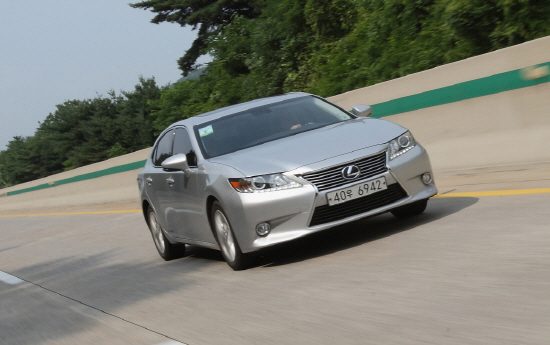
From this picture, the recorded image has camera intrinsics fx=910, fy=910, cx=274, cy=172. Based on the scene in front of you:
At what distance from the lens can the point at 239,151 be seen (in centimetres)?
834

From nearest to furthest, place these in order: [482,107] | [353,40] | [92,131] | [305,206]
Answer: [305,206]
[482,107]
[353,40]
[92,131]

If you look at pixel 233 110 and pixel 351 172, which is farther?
pixel 233 110

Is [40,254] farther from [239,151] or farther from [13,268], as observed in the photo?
[239,151]

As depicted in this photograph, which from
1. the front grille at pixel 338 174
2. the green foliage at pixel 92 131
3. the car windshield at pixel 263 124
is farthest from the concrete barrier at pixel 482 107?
the green foliage at pixel 92 131

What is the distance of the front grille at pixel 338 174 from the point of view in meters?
7.36

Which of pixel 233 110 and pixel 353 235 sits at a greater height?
pixel 233 110

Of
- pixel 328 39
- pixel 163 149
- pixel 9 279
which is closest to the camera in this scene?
pixel 163 149

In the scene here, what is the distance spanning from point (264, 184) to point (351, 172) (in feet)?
2.35

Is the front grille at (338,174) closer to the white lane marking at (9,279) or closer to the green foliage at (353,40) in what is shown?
the white lane marking at (9,279)

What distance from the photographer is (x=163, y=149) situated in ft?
33.8

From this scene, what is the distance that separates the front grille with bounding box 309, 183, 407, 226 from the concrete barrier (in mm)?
3218

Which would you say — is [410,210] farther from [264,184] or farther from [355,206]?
[264,184]

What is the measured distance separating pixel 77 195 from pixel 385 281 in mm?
24789

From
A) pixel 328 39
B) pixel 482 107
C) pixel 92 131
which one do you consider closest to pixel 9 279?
pixel 482 107
